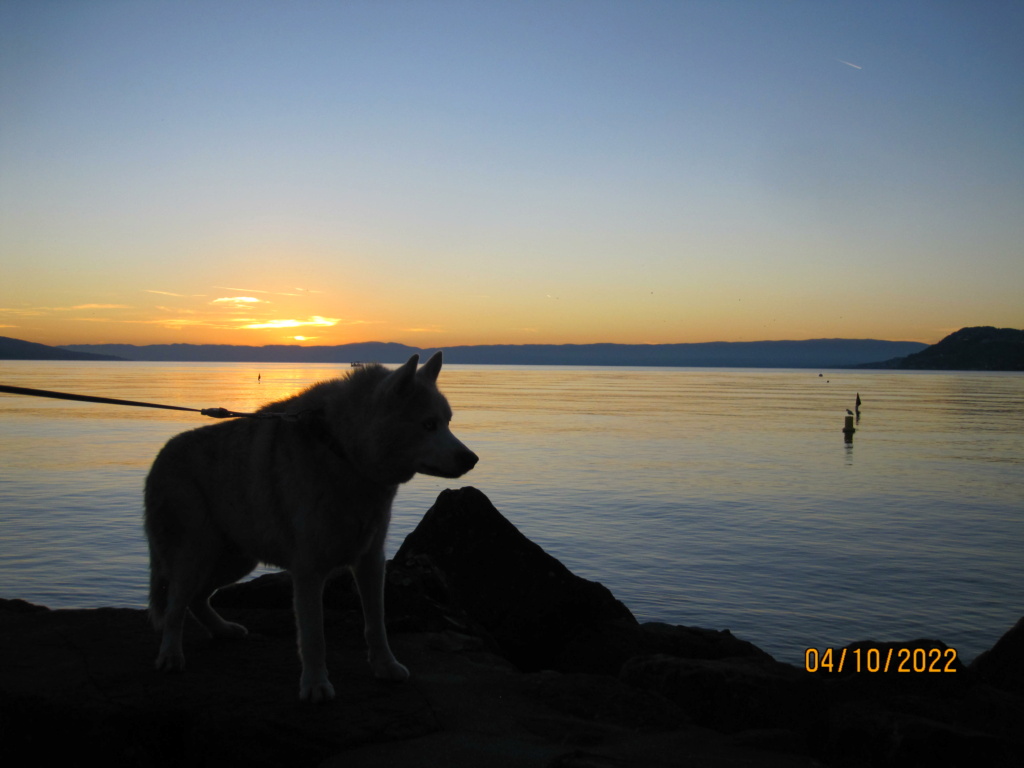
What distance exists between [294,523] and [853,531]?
16.4m

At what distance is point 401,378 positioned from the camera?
471 centimetres

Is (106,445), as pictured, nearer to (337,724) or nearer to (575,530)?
(575,530)

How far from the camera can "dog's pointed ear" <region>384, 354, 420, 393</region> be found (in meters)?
4.66

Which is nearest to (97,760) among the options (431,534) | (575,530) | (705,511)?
(431,534)

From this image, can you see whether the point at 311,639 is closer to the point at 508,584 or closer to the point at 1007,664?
the point at 508,584

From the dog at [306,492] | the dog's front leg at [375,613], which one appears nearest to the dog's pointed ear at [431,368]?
the dog at [306,492]

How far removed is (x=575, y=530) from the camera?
690 inches

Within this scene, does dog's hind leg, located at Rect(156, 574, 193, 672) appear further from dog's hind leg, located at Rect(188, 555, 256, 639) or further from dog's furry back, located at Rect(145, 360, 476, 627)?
dog's hind leg, located at Rect(188, 555, 256, 639)

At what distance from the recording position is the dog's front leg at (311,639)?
478cm

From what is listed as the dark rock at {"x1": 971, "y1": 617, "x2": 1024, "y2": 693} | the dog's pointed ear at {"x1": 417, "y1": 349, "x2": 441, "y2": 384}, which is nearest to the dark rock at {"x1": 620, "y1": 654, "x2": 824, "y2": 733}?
the dark rock at {"x1": 971, "y1": 617, "x2": 1024, "y2": 693}

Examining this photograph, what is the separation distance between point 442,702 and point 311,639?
1.01m
